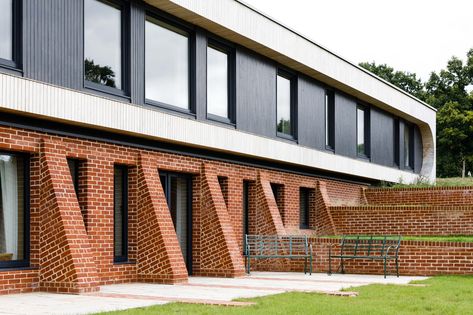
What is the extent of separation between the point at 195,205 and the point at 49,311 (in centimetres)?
823

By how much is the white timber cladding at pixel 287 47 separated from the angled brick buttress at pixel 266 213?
3606 mm

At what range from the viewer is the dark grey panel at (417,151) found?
3528cm

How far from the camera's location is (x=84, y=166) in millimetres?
15195

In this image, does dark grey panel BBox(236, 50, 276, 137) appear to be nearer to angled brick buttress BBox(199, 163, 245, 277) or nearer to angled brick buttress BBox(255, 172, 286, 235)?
angled brick buttress BBox(255, 172, 286, 235)

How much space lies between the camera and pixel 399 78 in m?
61.5

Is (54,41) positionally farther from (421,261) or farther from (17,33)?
(421,261)

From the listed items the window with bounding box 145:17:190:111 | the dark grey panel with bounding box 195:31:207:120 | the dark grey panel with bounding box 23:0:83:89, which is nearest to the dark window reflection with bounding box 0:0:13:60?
the dark grey panel with bounding box 23:0:83:89

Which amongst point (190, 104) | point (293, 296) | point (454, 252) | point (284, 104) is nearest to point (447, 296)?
point (293, 296)

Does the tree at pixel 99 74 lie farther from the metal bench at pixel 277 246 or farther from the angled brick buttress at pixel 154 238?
the metal bench at pixel 277 246

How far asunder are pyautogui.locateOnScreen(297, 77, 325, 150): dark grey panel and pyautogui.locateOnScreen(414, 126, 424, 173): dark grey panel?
11.0 meters

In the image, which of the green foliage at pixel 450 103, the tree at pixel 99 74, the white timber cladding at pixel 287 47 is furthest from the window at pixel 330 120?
the green foliage at pixel 450 103

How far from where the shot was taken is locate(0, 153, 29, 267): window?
1355cm

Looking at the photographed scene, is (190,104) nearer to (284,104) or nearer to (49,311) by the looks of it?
(284,104)

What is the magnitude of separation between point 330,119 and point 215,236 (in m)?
9.25
